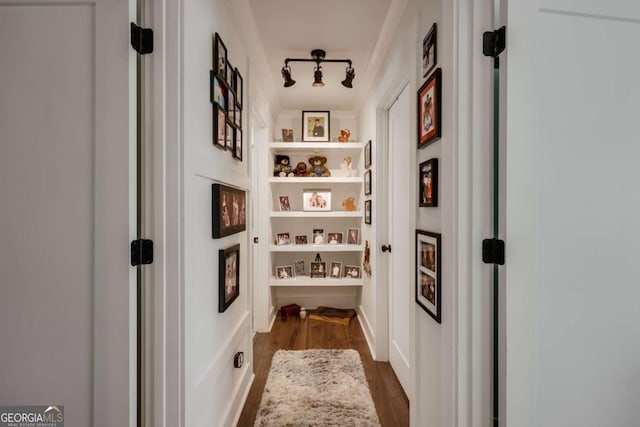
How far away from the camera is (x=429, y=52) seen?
144cm

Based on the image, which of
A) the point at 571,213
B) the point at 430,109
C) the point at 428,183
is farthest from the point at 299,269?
the point at 571,213

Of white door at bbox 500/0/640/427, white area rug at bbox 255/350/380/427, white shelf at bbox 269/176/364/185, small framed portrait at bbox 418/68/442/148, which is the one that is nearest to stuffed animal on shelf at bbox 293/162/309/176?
white shelf at bbox 269/176/364/185

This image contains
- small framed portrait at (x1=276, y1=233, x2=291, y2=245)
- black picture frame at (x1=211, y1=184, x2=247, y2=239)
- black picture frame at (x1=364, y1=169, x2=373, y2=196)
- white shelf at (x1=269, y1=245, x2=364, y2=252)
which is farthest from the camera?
small framed portrait at (x1=276, y1=233, x2=291, y2=245)

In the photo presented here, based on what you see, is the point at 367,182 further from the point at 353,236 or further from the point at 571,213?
the point at 571,213

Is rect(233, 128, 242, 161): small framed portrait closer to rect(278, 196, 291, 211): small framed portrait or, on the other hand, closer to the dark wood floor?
the dark wood floor

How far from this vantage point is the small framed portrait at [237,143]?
189 cm

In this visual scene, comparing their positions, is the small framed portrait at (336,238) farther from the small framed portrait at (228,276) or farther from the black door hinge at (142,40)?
the black door hinge at (142,40)

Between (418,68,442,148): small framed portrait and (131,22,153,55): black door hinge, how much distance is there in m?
1.09

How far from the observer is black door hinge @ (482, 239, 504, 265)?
1060 mm

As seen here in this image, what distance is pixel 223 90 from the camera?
1.67 metres

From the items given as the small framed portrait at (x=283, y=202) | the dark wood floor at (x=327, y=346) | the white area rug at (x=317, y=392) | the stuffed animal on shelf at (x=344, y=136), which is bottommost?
the dark wood floor at (x=327, y=346)

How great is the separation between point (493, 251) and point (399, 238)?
135 cm

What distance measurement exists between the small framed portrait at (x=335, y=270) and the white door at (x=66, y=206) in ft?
10.0

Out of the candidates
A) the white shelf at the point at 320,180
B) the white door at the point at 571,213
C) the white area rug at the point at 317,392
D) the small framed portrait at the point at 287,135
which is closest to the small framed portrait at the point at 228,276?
the white area rug at the point at 317,392
